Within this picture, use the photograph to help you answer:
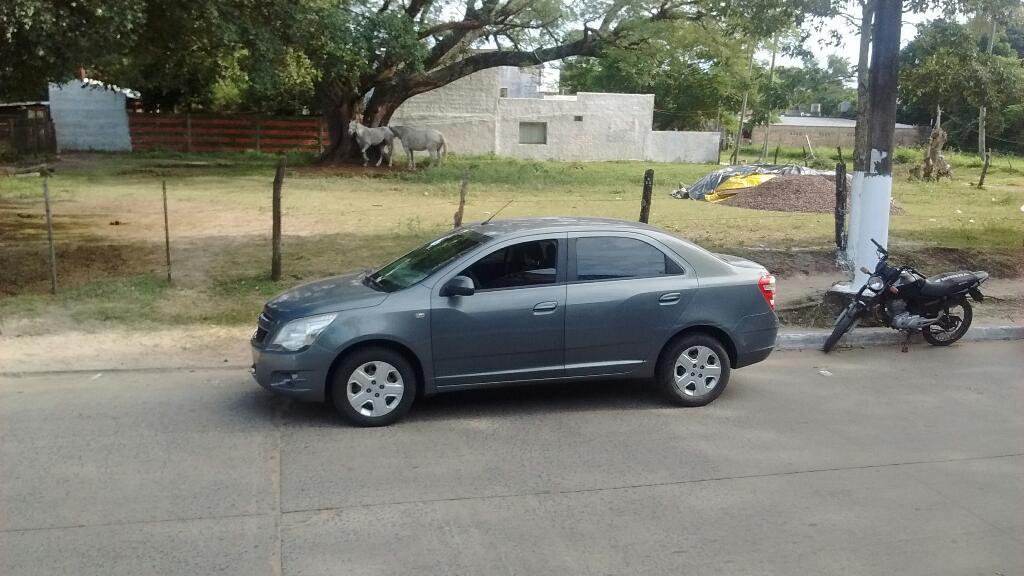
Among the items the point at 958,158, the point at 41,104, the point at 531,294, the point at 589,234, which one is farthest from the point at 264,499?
the point at 958,158

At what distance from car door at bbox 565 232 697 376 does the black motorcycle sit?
2.84m

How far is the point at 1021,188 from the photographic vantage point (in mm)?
29734

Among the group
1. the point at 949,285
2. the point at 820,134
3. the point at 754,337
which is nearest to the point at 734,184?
the point at 949,285

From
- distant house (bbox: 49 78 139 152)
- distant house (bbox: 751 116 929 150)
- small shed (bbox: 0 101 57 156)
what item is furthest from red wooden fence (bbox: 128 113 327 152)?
distant house (bbox: 751 116 929 150)

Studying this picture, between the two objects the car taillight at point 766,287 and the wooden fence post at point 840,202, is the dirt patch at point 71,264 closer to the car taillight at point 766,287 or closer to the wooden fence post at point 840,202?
the car taillight at point 766,287

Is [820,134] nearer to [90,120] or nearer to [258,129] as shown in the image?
[258,129]

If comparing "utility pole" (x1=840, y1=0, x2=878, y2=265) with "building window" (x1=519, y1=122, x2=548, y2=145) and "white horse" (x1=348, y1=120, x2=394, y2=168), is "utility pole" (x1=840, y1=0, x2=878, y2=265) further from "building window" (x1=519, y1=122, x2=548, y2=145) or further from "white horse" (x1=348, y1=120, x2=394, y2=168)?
"building window" (x1=519, y1=122, x2=548, y2=145)

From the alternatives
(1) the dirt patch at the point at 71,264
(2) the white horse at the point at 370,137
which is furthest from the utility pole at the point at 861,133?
(2) the white horse at the point at 370,137

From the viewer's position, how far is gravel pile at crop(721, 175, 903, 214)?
2181 centimetres

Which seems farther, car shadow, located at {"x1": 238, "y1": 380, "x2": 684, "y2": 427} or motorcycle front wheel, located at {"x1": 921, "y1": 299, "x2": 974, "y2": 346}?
motorcycle front wheel, located at {"x1": 921, "y1": 299, "x2": 974, "y2": 346}

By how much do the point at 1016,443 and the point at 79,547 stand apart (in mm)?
6190

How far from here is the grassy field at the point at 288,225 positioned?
1109cm

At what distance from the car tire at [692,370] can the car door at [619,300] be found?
6.9 inches

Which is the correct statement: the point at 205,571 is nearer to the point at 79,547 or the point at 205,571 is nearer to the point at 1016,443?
the point at 79,547
